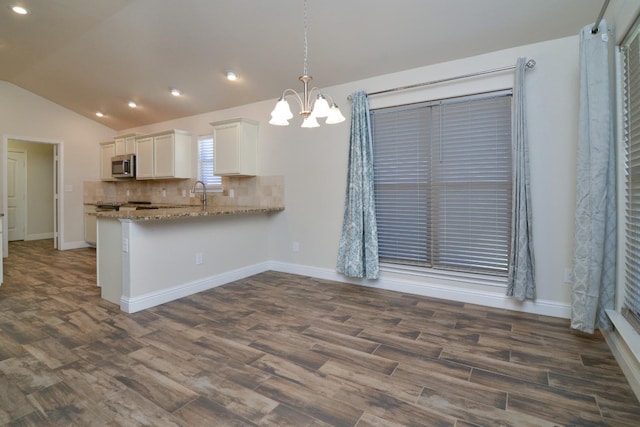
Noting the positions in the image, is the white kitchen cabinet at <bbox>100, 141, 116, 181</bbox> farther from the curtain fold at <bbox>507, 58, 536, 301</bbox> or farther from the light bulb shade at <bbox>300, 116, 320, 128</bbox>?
the curtain fold at <bbox>507, 58, 536, 301</bbox>

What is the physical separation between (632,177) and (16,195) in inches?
400

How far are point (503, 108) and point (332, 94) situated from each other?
1.92 meters

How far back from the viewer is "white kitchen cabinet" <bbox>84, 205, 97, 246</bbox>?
6.35 meters

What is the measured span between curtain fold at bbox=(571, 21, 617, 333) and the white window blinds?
111 mm

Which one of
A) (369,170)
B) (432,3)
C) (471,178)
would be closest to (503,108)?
(471,178)

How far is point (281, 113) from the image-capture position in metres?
2.20

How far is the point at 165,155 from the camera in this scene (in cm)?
553

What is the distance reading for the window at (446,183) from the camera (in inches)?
124

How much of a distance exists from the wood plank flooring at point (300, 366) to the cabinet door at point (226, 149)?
2029 mm

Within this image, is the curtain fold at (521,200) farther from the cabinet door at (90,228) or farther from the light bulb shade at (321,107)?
the cabinet door at (90,228)

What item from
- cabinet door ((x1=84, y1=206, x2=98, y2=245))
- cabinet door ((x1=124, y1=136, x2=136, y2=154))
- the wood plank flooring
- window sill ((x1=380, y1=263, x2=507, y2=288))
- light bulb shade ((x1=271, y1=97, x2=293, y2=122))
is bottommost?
the wood plank flooring

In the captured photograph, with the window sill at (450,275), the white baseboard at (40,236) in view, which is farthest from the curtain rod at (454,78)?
the white baseboard at (40,236)

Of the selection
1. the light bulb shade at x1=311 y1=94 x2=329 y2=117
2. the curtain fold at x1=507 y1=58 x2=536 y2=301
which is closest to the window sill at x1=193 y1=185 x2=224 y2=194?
the light bulb shade at x1=311 y1=94 x2=329 y2=117

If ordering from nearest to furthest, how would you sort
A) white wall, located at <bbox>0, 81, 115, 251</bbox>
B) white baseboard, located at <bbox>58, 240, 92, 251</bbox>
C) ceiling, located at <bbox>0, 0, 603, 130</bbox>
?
ceiling, located at <bbox>0, 0, 603, 130</bbox> → white wall, located at <bbox>0, 81, 115, 251</bbox> → white baseboard, located at <bbox>58, 240, 92, 251</bbox>
